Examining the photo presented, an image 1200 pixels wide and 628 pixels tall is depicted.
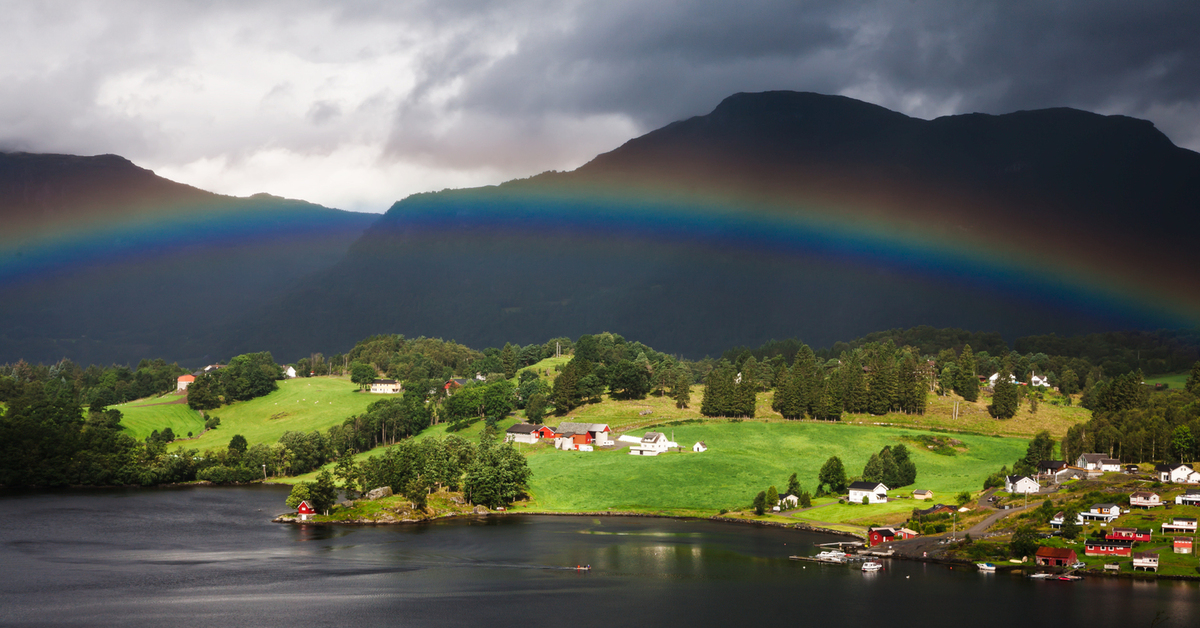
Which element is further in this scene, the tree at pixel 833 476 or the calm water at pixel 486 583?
the tree at pixel 833 476

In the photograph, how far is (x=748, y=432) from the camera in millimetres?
129375

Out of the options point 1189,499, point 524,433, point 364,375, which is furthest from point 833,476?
point 364,375

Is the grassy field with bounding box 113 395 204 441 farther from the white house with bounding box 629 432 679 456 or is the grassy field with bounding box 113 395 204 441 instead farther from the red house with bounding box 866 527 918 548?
the red house with bounding box 866 527 918 548

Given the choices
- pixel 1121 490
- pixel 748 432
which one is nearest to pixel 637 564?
pixel 1121 490

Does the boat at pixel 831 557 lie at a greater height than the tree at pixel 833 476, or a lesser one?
lesser

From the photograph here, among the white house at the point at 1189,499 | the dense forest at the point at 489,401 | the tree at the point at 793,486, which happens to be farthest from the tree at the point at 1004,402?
the white house at the point at 1189,499

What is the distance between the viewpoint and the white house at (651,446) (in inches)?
4625

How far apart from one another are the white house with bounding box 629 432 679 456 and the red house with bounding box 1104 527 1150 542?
57209 millimetres

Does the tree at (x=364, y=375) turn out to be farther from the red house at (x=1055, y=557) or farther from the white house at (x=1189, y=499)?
the white house at (x=1189, y=499)

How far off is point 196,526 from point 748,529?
5466 centimetres

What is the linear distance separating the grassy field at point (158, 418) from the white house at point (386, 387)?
1301 inches

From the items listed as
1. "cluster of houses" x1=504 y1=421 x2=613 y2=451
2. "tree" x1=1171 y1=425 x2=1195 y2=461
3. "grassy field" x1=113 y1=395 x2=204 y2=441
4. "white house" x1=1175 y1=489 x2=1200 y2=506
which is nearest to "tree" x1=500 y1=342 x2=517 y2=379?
"cluster of houses" x1=504 y1=421 x2=613 y2=451

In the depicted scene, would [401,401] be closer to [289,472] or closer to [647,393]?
[289,472]

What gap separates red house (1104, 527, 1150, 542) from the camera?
71.3 m
